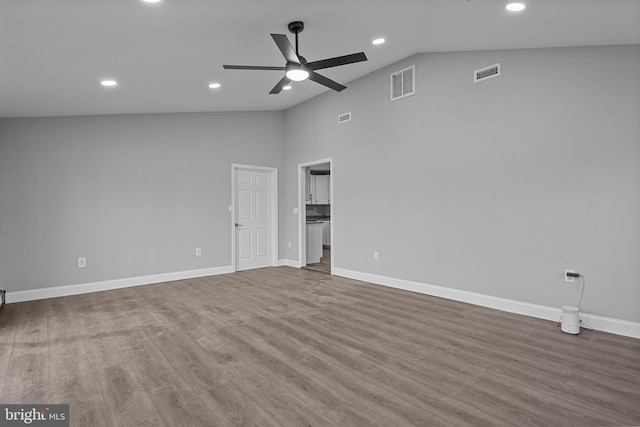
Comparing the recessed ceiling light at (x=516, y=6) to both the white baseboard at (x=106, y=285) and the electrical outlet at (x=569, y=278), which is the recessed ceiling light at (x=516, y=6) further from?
the white baseboard at (x=106, y=285)

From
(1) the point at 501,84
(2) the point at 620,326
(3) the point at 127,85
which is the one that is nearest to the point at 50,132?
(3) the point at 127,85

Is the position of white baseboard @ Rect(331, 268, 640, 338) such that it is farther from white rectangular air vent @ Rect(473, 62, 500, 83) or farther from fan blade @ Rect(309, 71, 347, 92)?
fan blade @ Rect(309, 71, 347, 92)

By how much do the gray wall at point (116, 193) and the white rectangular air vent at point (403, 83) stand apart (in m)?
2.96

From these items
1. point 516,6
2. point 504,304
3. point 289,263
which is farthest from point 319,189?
point 516,6

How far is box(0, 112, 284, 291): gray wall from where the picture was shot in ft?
15.2

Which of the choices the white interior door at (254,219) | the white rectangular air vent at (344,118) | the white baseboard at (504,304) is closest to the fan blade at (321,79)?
the white rectangular air vent at (344,118)

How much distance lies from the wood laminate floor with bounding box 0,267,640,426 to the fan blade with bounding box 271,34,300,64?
2.62 m

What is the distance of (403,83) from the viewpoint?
16.3 ft

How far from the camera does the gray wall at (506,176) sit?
325 centimetres

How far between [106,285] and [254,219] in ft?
9.11

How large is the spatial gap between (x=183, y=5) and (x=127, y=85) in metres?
1.94

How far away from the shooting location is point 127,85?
13.2 feet

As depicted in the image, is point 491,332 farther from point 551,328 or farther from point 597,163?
point 597,163

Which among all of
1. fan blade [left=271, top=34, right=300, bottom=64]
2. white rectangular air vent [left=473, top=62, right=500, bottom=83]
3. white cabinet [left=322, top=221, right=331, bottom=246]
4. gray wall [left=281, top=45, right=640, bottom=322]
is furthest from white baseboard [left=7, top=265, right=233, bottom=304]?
white rectangular air vent [left=473, top=62, right=500, bottom=83]
